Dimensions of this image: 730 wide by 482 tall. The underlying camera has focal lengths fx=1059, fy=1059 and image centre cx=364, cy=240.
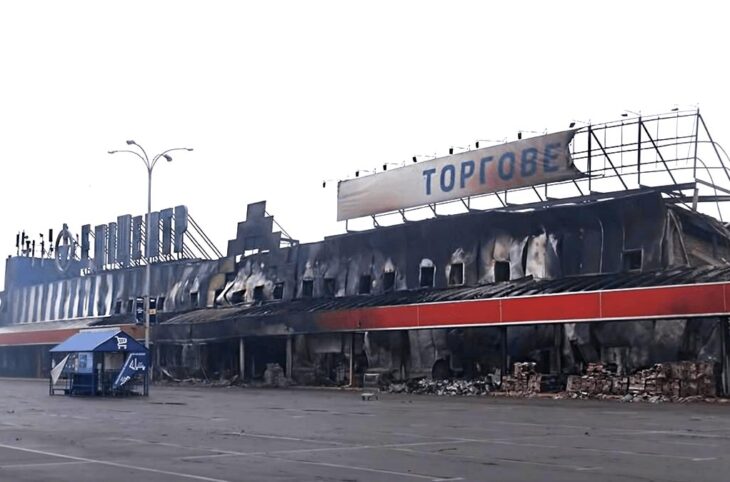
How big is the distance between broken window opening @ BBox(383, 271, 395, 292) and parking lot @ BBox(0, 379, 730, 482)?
80.3 ft

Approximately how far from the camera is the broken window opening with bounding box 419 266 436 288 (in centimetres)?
5706

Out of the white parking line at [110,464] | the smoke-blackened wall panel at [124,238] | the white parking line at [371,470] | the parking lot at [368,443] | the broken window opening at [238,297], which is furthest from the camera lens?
the smoke-blackened wall panel at [124,238]

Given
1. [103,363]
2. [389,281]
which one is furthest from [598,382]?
[103,363]

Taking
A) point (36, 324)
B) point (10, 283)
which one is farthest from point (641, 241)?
point (10, 283)

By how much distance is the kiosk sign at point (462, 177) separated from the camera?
165 ft

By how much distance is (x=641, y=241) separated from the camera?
46.8m

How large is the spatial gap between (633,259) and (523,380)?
26.7ft

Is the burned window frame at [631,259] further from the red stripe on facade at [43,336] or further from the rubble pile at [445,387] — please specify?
the red stripe on facade at [43,336]

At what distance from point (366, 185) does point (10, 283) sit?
2129 inches

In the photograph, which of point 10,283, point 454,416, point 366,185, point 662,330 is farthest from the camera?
point 10,283

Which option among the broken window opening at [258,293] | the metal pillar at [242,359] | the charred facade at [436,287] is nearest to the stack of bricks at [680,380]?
the charred facade at [436,287]

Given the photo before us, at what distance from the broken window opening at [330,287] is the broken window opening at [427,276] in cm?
769

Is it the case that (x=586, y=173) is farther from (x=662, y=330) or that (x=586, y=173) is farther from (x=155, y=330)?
(x=155, y=330)

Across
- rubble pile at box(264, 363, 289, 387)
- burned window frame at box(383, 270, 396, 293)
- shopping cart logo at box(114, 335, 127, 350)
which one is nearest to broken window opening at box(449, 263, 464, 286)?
burned window frame at box(383, 270, 396, 293)
